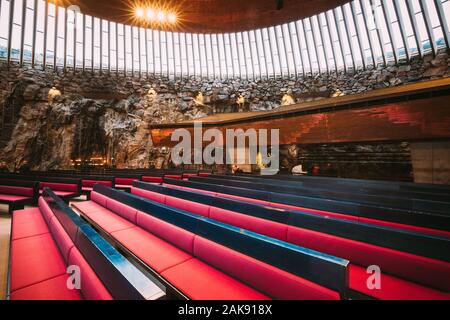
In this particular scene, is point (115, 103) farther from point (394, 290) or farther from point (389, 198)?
point (394, 290)

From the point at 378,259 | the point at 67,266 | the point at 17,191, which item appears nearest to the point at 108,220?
the point at 67,266

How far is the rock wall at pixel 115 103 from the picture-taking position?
38.4ft

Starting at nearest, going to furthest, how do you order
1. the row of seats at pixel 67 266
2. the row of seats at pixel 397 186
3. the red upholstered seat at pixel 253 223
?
the row of seats at pixel 67 266, the red upholstered seat at pixel 253 223, the row of seats at pixel 397 186

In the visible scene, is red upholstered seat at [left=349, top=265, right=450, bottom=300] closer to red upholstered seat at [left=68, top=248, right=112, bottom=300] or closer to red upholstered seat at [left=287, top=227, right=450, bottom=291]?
red upholstered seat at [left=287, top=227, right=450, bottom=291]

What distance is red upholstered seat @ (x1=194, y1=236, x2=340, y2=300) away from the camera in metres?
1.10

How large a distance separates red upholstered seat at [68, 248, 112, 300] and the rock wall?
46.2ft

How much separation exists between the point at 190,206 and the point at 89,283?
6.96ft

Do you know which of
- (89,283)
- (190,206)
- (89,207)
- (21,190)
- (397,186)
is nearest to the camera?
(89,283)

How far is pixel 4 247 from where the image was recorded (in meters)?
2.72

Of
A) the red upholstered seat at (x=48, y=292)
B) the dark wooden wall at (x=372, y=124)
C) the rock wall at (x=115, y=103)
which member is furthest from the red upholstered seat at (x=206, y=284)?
the rock wall at (x=115, y=103)

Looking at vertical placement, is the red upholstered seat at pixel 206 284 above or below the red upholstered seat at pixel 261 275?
below

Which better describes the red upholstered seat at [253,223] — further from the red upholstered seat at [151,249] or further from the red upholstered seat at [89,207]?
the red upholstered seat at [89,207]

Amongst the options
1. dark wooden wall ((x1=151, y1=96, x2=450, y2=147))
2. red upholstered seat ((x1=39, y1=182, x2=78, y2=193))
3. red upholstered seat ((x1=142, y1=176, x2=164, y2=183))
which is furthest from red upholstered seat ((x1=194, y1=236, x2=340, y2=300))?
dark wooden wall ((x1=151, y1=96, x2=450, y2=147))

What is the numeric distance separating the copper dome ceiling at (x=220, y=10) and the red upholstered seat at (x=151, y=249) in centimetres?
1089
